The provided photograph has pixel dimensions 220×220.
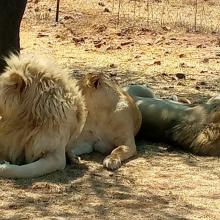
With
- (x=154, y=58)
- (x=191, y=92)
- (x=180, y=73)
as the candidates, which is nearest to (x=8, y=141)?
(x=191, y=92)

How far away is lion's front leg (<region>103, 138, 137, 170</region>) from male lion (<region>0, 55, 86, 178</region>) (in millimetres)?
481

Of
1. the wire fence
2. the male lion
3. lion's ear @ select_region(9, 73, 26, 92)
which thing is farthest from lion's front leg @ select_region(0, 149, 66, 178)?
the wire fence

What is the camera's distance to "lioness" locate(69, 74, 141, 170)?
607 cm

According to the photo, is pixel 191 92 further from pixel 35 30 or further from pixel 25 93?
pixel 35 30

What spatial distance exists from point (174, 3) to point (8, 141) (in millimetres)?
11480

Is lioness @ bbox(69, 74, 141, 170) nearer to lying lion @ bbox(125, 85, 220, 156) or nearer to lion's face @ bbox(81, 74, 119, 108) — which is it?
lion's face @ bbox(81, 74, 119, 108)

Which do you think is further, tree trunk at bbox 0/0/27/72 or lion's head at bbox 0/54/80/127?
tree trunk at bbox 0/0/27/72

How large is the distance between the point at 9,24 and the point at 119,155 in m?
2.18

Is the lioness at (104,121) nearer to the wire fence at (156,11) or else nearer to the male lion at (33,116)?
the male lion at (33,116)

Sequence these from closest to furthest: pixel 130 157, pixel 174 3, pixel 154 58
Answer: pixel 130 157
pixel 154 58
pixel 174 3

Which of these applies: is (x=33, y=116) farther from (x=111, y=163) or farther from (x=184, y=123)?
(x=184, y=123)

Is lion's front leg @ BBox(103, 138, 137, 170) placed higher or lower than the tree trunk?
lower

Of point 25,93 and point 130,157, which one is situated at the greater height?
point 25,93

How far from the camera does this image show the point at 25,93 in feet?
16.7
